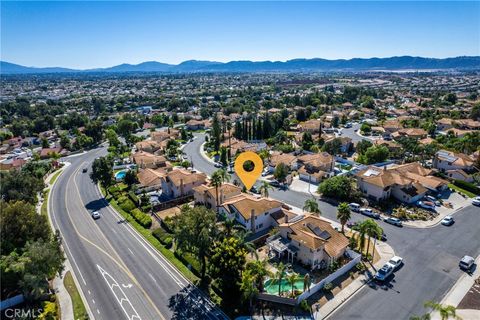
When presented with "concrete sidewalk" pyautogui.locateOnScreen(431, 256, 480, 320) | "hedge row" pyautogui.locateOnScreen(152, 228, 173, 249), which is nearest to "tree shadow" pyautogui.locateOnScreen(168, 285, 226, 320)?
"hedge row" pyautogui.locateOnScreen(152, 228, 173, 249)

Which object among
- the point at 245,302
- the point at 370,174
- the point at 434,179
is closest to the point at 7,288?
the point at 245,302

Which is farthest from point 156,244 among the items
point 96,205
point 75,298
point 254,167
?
point 254,167

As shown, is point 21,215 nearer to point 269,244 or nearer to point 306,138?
point 269,244

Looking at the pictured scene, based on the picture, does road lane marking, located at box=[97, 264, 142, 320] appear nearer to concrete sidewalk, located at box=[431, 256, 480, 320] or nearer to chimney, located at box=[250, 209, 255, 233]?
chimney, located at box=[250, 209, 255, 233]

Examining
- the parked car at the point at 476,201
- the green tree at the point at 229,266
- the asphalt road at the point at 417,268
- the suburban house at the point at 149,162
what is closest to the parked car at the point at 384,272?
the asphalt road at the point at 417,268

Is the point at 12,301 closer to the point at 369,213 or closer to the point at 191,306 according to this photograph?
the point at 191,306

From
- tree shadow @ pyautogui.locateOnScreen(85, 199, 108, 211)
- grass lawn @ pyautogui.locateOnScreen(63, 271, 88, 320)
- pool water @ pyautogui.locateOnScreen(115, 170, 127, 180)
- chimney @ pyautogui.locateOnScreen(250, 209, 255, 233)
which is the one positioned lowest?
tree shadow @ pyautogui.locateOnScreen(85, 199, 108, 211)
